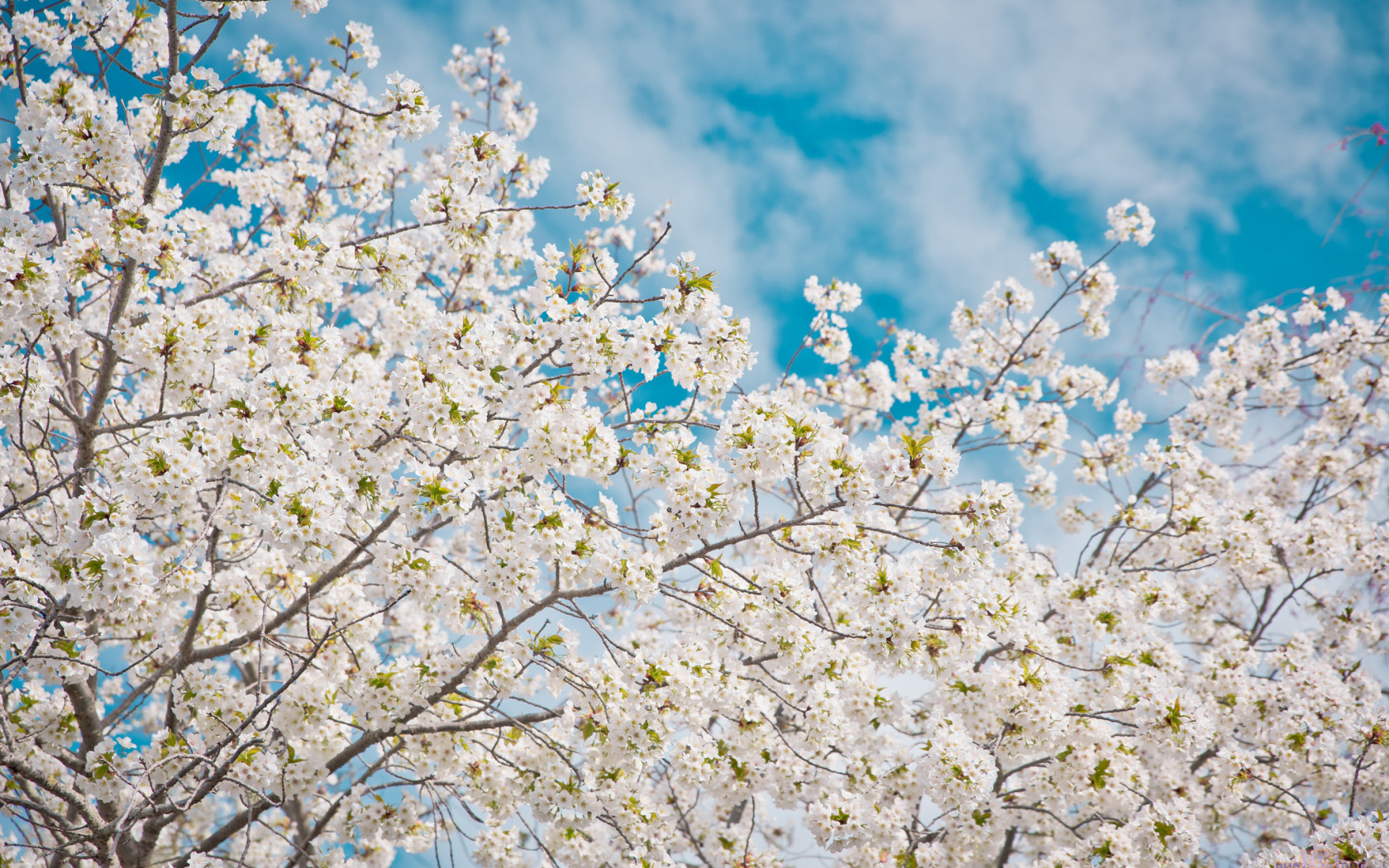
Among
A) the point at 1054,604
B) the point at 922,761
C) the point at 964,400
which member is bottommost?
the point at 922,761

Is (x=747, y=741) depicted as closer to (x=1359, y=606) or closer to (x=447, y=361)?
(x=447, y=361)

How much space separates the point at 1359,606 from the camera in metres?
9.41

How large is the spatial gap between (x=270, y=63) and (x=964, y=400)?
31.3ft

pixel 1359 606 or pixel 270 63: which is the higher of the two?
pixel 270 63

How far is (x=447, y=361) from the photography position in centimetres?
533

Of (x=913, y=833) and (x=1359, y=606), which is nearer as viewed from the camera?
(x=913, y=833)

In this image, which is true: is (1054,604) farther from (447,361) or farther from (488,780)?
(447,361)

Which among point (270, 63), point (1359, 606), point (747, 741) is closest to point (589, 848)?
point (747, 741)

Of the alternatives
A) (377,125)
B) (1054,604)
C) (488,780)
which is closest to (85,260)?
(377,125)

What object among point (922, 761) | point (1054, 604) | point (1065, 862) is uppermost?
point (1054, 604)

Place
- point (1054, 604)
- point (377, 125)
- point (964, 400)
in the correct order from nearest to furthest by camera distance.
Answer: point (377, 125)
point (1054, 604)
point (964, 400)

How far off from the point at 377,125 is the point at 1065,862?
10193 mm

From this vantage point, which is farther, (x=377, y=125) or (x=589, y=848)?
(x=377, y=125)

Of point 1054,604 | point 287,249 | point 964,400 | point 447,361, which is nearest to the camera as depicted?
point 447,361
